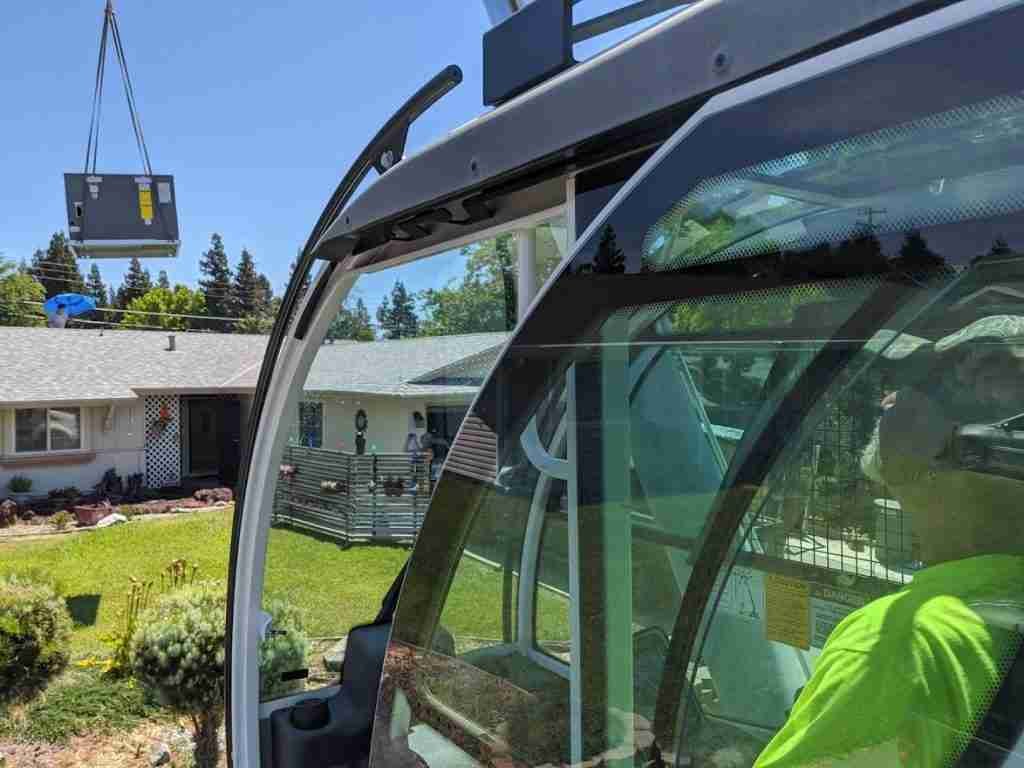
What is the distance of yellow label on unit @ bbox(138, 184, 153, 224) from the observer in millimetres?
7520

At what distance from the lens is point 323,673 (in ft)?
9.72

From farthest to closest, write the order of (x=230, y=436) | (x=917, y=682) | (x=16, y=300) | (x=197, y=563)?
(x=16, y=300)
(x=230, y=436)
(x=197, y=563)
(x=917, y=682)

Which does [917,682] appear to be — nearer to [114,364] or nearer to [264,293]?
[114,364]

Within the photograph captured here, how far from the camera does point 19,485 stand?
1738 centimetres

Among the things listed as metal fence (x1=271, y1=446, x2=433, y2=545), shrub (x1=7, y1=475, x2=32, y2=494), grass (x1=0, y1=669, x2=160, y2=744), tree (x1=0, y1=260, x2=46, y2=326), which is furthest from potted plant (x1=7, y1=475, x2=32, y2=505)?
tree (x1=0, y1=260, x2=46, y2=326)

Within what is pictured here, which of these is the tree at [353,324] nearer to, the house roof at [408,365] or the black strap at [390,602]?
the house roof at [408,365]

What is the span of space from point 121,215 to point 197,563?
22.2 ft

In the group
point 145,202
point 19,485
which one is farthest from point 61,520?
point 145,202

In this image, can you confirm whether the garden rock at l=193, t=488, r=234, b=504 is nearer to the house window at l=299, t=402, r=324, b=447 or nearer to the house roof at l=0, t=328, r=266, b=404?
the house roof at l=0, t=328, r=266, b=404

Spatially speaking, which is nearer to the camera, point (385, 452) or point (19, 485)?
point (385, 452)

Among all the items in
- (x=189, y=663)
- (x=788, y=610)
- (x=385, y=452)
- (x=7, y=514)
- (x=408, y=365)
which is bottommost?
(x=7, y=514)

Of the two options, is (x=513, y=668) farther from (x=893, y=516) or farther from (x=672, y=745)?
(x=893, y=516)

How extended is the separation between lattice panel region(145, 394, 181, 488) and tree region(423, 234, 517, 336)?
2010 centimetres

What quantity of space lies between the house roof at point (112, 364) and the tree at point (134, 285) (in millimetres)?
41022
